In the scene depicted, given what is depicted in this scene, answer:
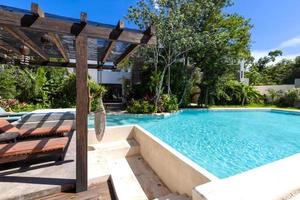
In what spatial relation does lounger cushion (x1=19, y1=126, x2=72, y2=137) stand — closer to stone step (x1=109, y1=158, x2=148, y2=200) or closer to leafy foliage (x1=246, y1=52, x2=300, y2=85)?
stone step (x1=109, y1=158, x2=148, y2=200)

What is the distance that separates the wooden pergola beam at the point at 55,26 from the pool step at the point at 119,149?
3.07 m

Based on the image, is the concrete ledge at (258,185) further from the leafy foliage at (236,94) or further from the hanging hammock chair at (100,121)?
the leafy foliage at (236,94)

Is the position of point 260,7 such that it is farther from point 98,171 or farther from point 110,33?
point 98,171

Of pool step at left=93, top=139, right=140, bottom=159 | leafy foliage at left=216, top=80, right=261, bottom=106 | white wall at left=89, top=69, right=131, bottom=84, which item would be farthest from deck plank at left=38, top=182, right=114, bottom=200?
leafy foliage at left=216, top=80, right=261, bottom=106

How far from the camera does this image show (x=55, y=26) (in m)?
2.58

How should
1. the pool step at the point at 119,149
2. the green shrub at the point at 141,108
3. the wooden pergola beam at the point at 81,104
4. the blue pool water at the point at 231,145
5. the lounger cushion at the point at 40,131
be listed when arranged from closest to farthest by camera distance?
the wooden pergola beam at the point at 81,104, the lounger cushion at the point at 40,131, the pool step at the point at 119,149, the blue pool water at the point at 231,145, the green shrub at the point at 141,108

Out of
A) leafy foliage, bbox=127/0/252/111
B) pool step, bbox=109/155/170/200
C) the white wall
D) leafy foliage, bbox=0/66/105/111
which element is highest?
leafy foliage, bbox=127/0/252/111

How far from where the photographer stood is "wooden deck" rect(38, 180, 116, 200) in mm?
2779

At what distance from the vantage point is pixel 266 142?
7.67m

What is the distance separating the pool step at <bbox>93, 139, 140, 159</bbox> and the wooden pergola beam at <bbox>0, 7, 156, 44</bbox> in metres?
3.07

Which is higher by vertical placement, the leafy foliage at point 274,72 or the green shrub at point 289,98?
the leafy foliage at point 274,72

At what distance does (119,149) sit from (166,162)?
5.76 ft

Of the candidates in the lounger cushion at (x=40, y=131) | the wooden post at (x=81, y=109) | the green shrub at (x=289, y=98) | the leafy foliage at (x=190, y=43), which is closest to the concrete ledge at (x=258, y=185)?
the wooden post at (x=81, y=109)

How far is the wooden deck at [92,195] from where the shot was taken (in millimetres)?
2779
